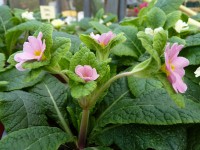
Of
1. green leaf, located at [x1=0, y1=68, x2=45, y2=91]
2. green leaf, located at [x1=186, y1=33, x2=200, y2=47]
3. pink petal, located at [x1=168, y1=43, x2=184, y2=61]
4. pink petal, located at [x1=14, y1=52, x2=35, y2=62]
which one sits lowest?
green leaf, located at [x1=0, y1=68, x2=45, y2=91]

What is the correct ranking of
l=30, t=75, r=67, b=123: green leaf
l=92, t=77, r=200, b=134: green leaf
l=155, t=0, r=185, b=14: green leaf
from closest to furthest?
l=92, t=77, r=200, b=134: green leaf → l=30, t=75, r=67, b=123: green leaf → l=155, t=0, r=185, b=14: green leaf

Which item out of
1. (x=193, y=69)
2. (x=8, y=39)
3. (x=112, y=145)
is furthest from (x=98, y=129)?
(x=8, y=39)

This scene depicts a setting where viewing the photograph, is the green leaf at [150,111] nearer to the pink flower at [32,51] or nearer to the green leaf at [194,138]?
the green leaf at [194,138]

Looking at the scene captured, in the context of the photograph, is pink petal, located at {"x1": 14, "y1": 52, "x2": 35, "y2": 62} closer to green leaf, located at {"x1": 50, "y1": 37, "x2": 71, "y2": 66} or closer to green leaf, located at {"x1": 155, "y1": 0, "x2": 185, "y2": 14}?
green leaf, located at {"x1": 50, "y1": 37, "x2": 71, "y2": 66}

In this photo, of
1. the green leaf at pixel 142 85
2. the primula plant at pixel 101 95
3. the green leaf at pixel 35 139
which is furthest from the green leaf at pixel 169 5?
the green leaf at pixel 35 139

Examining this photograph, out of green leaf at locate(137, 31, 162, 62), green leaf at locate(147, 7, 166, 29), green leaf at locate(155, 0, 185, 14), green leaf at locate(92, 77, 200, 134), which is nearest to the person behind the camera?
green leaf at locate(137, 31, 162, 62)

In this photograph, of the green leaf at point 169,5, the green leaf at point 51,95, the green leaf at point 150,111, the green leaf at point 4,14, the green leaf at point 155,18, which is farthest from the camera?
the green leaf at point 4,14

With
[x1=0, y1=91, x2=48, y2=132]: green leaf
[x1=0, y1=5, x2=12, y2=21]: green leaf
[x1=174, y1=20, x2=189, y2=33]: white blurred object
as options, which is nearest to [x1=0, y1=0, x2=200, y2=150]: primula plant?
[x1=0, y1=91, x2=48, y2=132]: green leaf

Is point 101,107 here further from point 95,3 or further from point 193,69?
point 95,3
